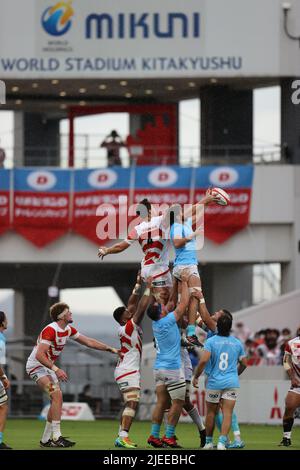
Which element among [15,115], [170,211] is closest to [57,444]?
[170,211]

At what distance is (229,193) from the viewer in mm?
48125

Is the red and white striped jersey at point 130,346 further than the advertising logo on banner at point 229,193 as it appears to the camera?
No

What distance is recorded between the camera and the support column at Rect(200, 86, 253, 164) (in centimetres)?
5162

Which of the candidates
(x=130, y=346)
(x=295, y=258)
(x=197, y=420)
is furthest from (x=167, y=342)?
(x=295, y=258)

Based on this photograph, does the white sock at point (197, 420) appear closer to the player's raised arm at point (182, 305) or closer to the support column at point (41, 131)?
the player's raised arm at point (182, 305)

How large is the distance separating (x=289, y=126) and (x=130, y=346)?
26009 millimetres

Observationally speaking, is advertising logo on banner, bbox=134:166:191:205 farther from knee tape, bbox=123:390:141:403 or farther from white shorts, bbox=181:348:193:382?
knee tape, bbox=123:390:141:403

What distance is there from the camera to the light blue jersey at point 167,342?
23734 mm

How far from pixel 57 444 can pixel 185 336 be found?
278 cm

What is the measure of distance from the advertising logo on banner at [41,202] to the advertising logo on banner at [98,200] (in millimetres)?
383

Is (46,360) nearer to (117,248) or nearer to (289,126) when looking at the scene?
(117,248)

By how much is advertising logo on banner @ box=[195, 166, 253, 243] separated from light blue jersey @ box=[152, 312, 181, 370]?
24.2 m

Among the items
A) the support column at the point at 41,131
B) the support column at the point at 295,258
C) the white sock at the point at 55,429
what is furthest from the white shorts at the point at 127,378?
the support column at the point at 41,131
